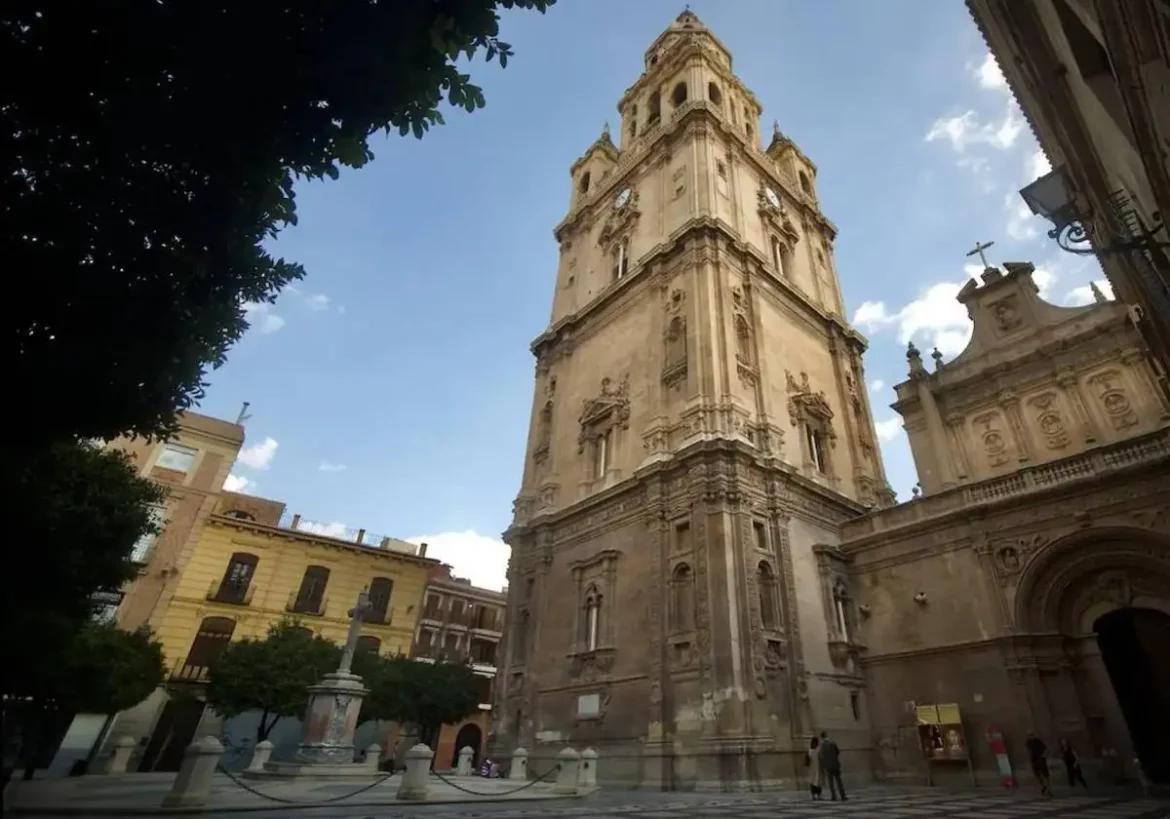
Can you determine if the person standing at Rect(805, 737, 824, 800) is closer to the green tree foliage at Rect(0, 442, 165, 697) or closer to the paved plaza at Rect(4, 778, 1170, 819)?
the paved plaza at Rect(4, 778, 1170, 819)

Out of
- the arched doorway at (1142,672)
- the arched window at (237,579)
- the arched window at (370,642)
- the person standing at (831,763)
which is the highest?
the arched window at (237,579)

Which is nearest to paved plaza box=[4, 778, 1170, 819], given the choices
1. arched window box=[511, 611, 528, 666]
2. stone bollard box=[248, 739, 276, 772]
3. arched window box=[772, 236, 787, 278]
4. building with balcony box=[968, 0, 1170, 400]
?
stone bollard box=[248, 739, 276, 772]

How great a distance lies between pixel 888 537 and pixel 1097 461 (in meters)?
5.36

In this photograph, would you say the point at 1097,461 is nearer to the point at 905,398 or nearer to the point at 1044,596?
the point at 1044,596

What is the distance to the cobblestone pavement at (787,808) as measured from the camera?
8.65 metres

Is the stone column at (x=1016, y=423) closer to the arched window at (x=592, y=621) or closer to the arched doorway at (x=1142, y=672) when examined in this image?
the arched doorway at (x=1142, y=672)

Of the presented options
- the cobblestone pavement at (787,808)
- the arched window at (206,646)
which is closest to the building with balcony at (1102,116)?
the cobblestone pavement at (787,808)

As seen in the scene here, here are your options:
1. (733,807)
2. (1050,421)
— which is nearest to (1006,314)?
(1050,421)

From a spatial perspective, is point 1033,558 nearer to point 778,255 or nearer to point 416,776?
point 416,776

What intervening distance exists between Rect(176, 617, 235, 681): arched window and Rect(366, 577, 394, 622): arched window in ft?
20.5

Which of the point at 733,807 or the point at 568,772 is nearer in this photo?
the point at 733,807

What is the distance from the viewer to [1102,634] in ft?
53.8

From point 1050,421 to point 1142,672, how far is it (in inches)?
282

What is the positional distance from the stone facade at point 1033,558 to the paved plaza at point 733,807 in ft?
7.34
